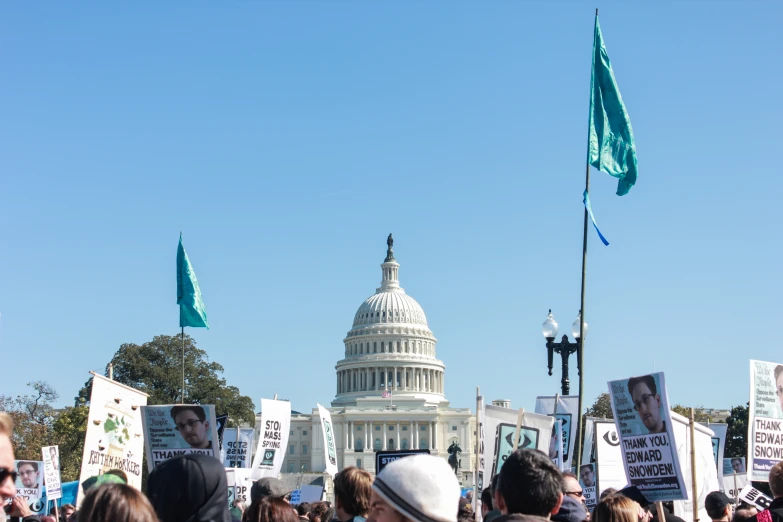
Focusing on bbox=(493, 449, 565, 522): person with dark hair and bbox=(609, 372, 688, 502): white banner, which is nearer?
bbox=(493, 449, 565, 522): person with dark hair

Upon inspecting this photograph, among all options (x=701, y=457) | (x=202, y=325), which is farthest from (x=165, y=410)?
(x=202, y=325)

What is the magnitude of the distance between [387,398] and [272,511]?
11544 centimetres

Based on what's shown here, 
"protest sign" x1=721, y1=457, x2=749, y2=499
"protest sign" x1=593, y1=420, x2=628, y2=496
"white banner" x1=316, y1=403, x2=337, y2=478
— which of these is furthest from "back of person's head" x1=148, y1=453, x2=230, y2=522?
"protest sign" x1=721, y1=457, x2=749, y2=499

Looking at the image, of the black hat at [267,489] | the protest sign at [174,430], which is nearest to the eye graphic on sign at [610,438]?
the protest sign at [174,430]

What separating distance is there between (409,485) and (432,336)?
127582 mm

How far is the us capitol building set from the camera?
117562mm

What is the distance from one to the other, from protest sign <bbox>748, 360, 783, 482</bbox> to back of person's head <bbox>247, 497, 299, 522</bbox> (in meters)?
6.74

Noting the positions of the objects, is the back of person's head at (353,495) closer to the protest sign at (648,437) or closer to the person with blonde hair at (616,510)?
the person with blonde hair at (616,510)

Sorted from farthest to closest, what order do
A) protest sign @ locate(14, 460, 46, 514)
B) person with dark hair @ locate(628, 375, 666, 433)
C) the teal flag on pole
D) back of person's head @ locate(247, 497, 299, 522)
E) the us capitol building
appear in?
the us capitol building < the teal flag on pole < protest sign @ locate(14, 460, 46, 514) < person with dark hair @ locate(628, 375, 666, 433) < back of person's head @ locate(247, 497, 299, 522)

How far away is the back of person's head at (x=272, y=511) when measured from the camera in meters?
5.98

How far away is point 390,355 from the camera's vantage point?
125 metres

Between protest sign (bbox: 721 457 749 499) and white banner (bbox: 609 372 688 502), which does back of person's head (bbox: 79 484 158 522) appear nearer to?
white banner (bbox: 609 372 688 502)

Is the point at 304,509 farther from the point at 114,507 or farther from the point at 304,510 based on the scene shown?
the point at 114,507

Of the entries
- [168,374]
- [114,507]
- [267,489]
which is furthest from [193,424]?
[168,374]
